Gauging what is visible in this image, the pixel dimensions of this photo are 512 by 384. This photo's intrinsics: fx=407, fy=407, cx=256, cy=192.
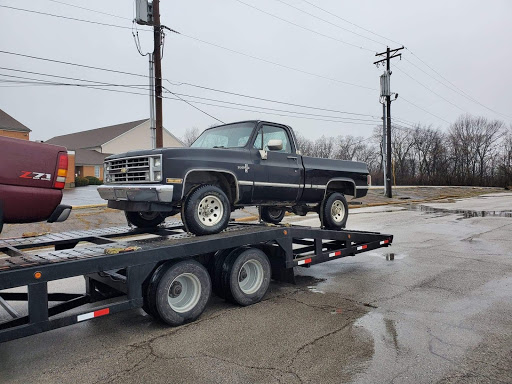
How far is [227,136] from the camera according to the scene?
6.61 m

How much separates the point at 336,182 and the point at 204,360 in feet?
16.1

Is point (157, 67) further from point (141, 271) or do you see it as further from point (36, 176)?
point (141, 271)

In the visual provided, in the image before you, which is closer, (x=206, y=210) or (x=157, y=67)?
(x=206, y=210)

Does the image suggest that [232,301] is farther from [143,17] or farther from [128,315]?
[143,17]

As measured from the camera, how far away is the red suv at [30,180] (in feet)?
12.4

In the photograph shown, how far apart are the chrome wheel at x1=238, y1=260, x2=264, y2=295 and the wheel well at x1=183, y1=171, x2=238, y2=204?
1.06 metres

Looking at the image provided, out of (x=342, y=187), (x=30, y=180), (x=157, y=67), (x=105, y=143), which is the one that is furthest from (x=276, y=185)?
(x=105, y=143)

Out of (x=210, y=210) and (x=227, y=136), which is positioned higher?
(x=227, y=136)

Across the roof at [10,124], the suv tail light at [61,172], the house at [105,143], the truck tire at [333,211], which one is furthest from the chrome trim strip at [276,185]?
the house at [105,143]

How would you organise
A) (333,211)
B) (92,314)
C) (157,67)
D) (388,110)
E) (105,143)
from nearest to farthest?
1. (92,314)
2. (333,211)
3. (157,67)
4. (388,110)
5. (105,143)

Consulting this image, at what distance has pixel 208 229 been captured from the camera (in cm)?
541

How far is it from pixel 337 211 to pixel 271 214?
4.73ft

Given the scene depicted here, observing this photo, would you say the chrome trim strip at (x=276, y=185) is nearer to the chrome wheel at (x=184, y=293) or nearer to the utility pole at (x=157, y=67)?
the chrome wheel at (x=184, y=293)

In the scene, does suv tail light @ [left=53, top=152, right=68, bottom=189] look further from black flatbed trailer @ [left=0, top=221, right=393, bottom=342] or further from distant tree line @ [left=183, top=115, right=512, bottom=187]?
distant tree line @ [left=183, top=115, right=512, bottom=187]
